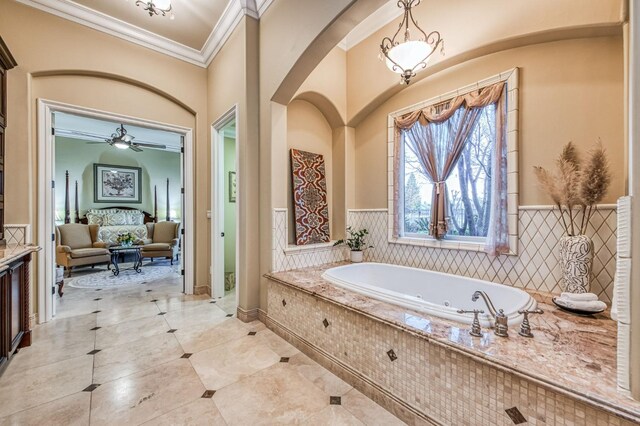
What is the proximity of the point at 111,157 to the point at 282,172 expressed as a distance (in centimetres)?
698

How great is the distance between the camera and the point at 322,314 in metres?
2.19

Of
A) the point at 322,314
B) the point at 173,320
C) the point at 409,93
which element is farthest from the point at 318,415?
the point at 409,93

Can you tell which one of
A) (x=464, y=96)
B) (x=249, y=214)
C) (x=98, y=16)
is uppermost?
(x=98, y=16)

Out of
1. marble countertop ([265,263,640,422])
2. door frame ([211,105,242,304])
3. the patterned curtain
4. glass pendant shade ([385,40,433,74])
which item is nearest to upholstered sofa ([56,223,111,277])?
door frame ([211,105,242,304])

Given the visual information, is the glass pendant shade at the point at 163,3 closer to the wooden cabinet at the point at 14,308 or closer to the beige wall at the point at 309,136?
the beige wall at the point at 309,136

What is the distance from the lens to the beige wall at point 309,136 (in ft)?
11.5

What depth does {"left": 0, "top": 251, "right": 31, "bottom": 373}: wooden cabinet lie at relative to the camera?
6.27 feet

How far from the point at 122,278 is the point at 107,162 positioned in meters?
4.01

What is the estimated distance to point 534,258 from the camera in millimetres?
2299

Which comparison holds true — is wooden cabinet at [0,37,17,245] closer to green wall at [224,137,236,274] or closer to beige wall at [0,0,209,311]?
beige wall at [0,0,209,311]

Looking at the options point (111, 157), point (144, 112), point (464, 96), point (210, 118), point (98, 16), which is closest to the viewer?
point (464, 96)

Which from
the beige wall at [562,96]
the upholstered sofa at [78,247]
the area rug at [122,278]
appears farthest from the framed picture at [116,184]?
the beige wall at [562,96]

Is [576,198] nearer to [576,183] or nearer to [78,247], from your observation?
[576,183]

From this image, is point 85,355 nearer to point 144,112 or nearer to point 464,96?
point 144,112
